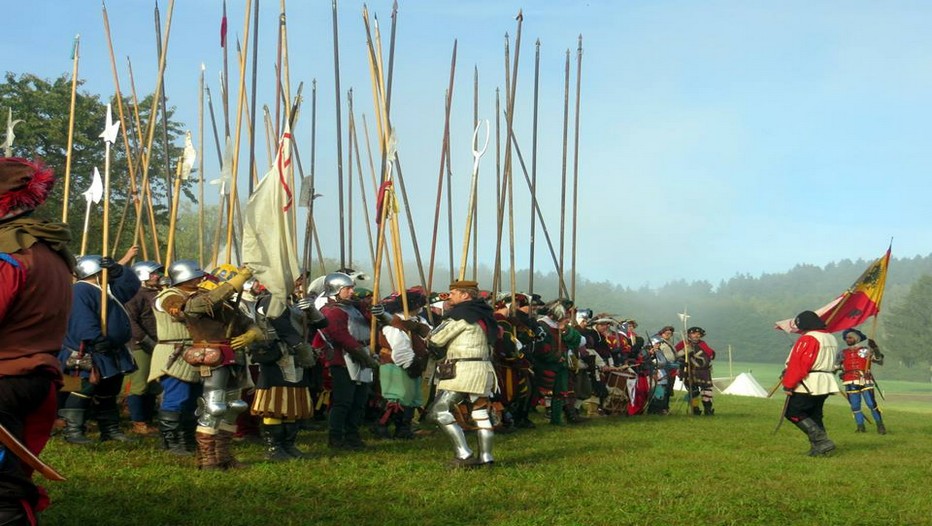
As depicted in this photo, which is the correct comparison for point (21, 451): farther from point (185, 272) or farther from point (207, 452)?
point (185, 272)

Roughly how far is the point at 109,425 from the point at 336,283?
8.31 ft

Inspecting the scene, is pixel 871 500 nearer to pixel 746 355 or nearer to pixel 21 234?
pixel 21 234

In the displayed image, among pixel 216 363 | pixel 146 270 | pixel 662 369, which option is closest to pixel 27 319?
pixel 216 363

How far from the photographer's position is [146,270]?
455 inches

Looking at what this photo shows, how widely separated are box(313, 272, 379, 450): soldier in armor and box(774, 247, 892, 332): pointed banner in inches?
281

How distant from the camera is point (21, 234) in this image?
4.47 metres

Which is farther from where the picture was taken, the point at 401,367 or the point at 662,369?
the point at 662,369

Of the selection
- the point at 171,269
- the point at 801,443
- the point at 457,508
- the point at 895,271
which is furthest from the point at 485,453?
the point at 895,271

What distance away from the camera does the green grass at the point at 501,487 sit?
7.34 metres

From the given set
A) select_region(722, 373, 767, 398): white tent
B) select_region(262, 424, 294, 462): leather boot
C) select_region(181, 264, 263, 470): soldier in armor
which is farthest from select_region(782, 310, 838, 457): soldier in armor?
select_region(722, 373, 767, 398): white tent

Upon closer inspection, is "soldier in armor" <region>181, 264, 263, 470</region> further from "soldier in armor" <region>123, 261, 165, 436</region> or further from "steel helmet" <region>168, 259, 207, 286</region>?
"soldier in armor" <region>123, 261, 165, 436</region>

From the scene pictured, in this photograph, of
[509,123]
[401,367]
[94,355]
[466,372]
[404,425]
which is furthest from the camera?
[509,123]

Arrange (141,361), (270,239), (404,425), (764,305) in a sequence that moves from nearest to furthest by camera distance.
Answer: (270,239) → (141,361) → (404,425) → (764,305)

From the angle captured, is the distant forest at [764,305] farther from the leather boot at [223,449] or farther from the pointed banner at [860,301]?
the leather boot at [223,449]
